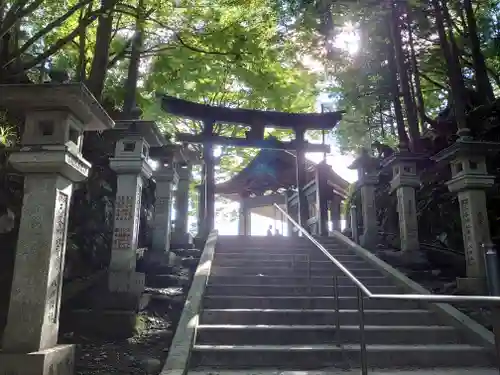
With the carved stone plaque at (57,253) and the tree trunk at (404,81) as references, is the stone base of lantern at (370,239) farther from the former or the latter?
the carved stone plaque at (57,253)

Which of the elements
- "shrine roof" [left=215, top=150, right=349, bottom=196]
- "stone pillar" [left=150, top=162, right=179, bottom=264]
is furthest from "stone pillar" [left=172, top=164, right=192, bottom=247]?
"shrine roof" [left=215, top=150, right=349, bottom=196]

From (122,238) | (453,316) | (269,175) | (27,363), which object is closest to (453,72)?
(453,316)

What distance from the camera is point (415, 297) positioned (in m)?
2.70

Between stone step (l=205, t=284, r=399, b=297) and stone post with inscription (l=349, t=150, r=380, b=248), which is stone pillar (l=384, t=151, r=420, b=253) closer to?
stone post with inscription (l=349, t=150, r=380, b=248)

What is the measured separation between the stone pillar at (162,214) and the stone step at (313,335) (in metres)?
3.10

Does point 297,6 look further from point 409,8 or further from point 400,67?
point 409,8

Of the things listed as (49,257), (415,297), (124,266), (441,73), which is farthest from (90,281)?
(441,73)

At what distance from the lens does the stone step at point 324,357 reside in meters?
4.82

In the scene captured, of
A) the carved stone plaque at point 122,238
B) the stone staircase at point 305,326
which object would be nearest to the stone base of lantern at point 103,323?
the stone staircase at point 305,326

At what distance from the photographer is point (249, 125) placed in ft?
44.7

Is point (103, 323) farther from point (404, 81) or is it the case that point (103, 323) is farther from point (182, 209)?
point (404, 81)

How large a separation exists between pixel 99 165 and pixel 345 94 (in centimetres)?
926

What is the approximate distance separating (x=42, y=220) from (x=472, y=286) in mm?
6379

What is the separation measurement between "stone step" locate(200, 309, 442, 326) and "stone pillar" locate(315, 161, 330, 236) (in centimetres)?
580
